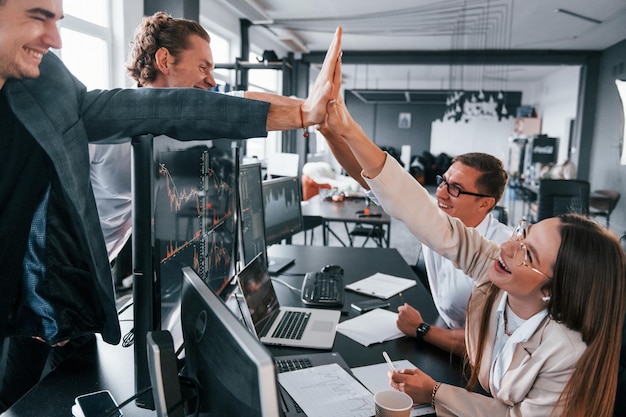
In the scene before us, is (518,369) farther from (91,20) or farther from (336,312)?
(91,20)

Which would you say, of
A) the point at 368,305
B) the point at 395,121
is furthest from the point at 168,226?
the point at 395,121

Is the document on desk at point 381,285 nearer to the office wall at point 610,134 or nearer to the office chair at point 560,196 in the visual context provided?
the office chair at point 560,196

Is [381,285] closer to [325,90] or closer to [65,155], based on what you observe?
[325,90]

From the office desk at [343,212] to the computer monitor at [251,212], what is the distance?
6.95 ft

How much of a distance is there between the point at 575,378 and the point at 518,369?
0.12 m

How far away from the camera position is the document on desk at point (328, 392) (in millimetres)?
1096

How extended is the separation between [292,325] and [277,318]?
78 millimetres

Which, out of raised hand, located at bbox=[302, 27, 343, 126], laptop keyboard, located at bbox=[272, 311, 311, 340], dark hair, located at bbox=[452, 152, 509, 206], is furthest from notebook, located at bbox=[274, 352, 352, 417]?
dark hair, located at bbox=[452, 152, 509, 206]

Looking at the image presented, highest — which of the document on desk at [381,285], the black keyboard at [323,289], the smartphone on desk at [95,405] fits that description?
the smartphone on desk at [95,405]

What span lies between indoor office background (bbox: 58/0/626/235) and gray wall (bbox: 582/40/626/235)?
2 centimetres

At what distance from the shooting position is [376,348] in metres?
1.46

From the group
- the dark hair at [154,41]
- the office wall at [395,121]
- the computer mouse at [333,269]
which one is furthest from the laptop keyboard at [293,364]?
the office wall at [395,121]

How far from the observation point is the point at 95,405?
1.00 metres

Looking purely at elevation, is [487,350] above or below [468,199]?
below
